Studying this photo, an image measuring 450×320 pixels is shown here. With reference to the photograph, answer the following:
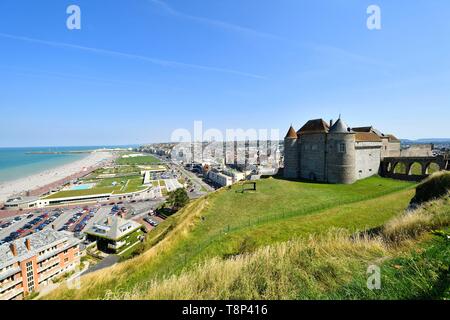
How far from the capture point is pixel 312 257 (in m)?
4.79

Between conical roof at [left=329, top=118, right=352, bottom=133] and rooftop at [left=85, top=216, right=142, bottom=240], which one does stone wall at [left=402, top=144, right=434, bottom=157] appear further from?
rooftop at [left=85, top=216, right=142, bottom=240]

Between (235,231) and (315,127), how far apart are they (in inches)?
916

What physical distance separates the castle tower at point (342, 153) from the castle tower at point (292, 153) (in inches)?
213

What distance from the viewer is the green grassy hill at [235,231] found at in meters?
6.78

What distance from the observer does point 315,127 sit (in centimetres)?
2945

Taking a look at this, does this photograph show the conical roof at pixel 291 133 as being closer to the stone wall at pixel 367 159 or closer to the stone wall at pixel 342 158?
the stone wall at pixel 342 158

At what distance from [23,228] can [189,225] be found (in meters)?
39.7

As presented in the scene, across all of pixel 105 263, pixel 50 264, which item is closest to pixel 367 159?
pixel 105 263

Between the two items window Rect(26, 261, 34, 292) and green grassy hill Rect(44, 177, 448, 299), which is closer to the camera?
green grassy hill Rect(44, 177, 448, 299)

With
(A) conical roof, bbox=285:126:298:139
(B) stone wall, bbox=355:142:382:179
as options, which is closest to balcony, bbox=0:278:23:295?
(A) conical roof, bbox=285:126:298:139

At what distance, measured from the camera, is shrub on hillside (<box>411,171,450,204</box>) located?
1022 cm

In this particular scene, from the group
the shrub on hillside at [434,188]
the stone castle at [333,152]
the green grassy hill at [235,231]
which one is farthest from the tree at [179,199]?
the shrub on hillside at [434,188]
